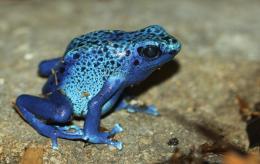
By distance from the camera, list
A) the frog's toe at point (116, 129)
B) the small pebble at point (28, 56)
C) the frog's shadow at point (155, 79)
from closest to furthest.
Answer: the frog's toe at point (116, 129) → the frog's shadow at point (155, 79) → the small pebble at point (28, 56)

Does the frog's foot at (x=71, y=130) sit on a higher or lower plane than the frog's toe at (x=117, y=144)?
higher

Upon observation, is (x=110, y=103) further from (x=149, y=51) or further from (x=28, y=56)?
(x=28, y=56)

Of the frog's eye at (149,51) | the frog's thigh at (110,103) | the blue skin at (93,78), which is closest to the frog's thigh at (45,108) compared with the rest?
the blue skin at (93,78)

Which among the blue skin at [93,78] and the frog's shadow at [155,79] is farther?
the frog's shadow at [155,79]

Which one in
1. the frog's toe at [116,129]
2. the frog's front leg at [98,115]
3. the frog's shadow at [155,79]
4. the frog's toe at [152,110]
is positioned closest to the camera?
the frog's front leg at [98,115]

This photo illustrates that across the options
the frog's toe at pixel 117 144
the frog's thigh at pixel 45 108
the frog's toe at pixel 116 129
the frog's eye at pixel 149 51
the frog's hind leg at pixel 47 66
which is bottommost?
the frog's toe at pixel 117 144

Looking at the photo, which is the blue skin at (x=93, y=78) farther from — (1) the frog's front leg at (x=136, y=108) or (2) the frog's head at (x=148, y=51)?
(1) the frog's front leg at (x=136, y=108)

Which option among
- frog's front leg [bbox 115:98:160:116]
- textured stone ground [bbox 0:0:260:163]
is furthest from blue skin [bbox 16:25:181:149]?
frog's front leg [bbox 115:98:160:116]
